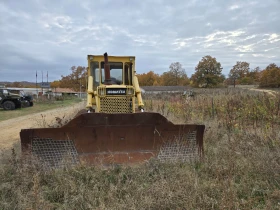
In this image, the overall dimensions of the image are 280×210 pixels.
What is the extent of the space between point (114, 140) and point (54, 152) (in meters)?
1.00

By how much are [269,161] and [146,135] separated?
Result: 6.82ft

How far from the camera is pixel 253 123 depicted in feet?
23.2

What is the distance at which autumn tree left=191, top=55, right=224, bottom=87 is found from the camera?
6481 cm

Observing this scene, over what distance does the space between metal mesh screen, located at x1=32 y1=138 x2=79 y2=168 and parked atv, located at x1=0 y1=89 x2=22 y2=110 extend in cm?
1702

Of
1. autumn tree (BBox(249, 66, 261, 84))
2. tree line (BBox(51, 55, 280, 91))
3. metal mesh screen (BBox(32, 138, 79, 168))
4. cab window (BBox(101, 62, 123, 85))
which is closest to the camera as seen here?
metal mesh screen (BBox(32, 138, 79, 168))

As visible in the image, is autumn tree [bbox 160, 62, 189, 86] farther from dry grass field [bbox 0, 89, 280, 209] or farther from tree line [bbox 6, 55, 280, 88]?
dry grass field [bbox 0, 89, 280, 209]

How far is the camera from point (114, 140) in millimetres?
4164

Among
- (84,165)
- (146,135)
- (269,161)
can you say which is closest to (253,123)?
(269,161)

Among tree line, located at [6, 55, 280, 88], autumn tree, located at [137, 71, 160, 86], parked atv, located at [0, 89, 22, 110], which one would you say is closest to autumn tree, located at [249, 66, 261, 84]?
tree line, located at [6, 55, 280, 88]

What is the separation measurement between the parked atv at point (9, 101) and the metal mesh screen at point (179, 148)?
17840 millimetres

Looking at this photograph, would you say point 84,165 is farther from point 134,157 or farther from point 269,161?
point 269,161

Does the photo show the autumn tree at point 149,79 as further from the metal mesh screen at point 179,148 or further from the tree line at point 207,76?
the metal mesh screen at point 179,148

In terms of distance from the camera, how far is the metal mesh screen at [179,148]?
429cm

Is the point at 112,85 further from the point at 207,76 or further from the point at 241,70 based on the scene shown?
the point at 241,70
